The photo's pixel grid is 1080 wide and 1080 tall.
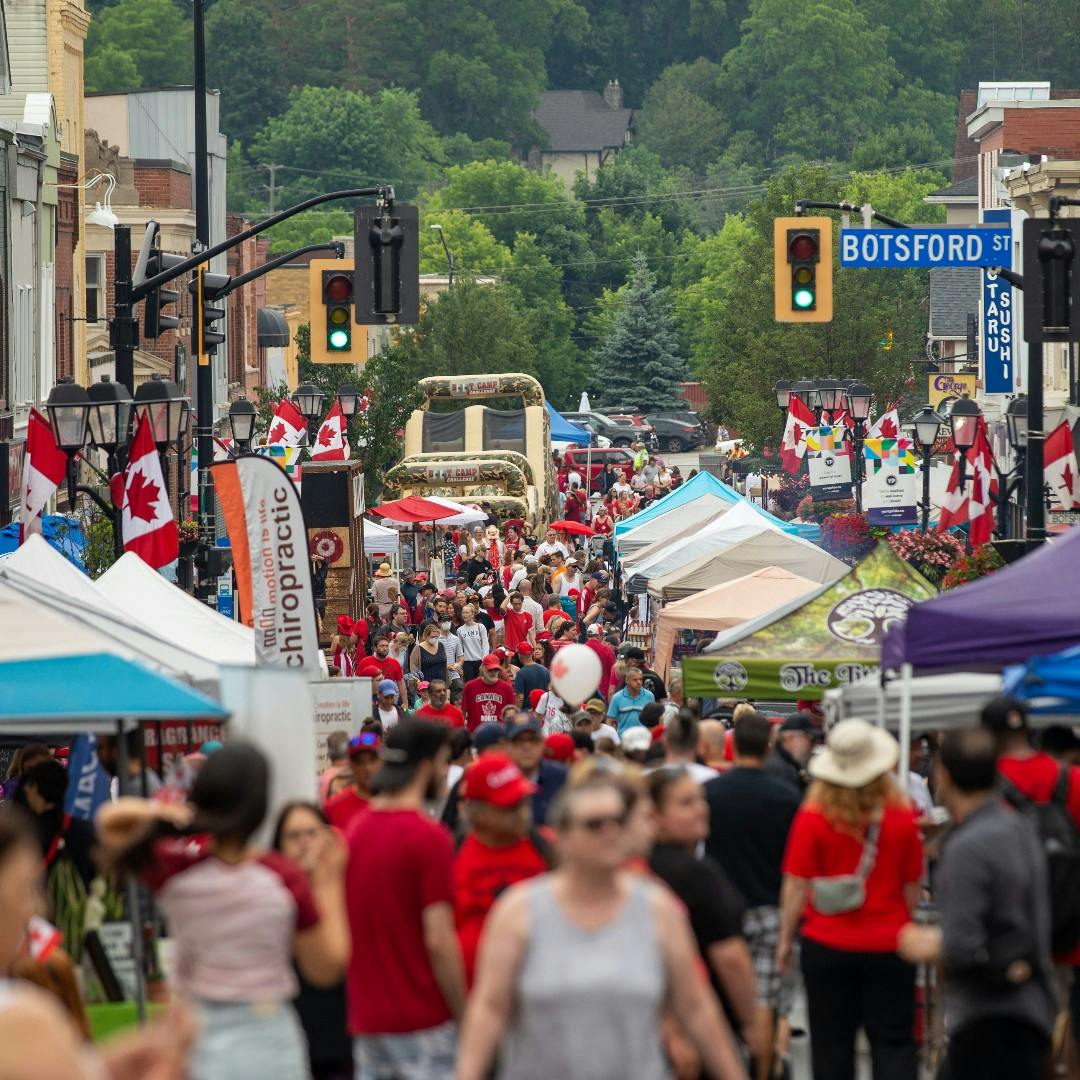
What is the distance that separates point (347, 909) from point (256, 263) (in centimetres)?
5859

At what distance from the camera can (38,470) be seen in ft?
60.7

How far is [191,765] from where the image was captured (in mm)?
10891

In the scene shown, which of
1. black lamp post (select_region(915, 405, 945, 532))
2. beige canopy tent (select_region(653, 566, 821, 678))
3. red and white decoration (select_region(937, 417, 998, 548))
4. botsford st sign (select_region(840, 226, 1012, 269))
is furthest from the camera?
black lamp post (select_region(915, 405, 945, 532))

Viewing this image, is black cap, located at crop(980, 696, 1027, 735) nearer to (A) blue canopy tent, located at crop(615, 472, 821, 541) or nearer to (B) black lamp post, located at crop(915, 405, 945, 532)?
(B) black lamp post, located at crop(915, 405, 945, 532)

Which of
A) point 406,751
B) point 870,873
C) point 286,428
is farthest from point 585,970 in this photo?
point 286,428

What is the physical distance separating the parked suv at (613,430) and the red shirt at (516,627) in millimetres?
59484

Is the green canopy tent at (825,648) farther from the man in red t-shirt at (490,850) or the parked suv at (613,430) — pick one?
the parked suv at (613,430)

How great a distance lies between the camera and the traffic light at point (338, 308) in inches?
783

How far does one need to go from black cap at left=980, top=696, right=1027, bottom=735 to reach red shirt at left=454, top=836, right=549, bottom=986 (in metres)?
1.99

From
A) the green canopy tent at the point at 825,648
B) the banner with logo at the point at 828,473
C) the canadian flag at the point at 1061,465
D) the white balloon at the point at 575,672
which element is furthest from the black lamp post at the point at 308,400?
the green canopy tent at the point at 825,648

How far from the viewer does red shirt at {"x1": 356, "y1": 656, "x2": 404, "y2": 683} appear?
2045cm

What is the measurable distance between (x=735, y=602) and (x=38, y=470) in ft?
19.5

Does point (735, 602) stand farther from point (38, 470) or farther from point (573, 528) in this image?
point (573, 528)

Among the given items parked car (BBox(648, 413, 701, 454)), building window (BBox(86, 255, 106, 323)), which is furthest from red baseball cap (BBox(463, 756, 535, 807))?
parked car (BBox(648, 413, 701, 454))
